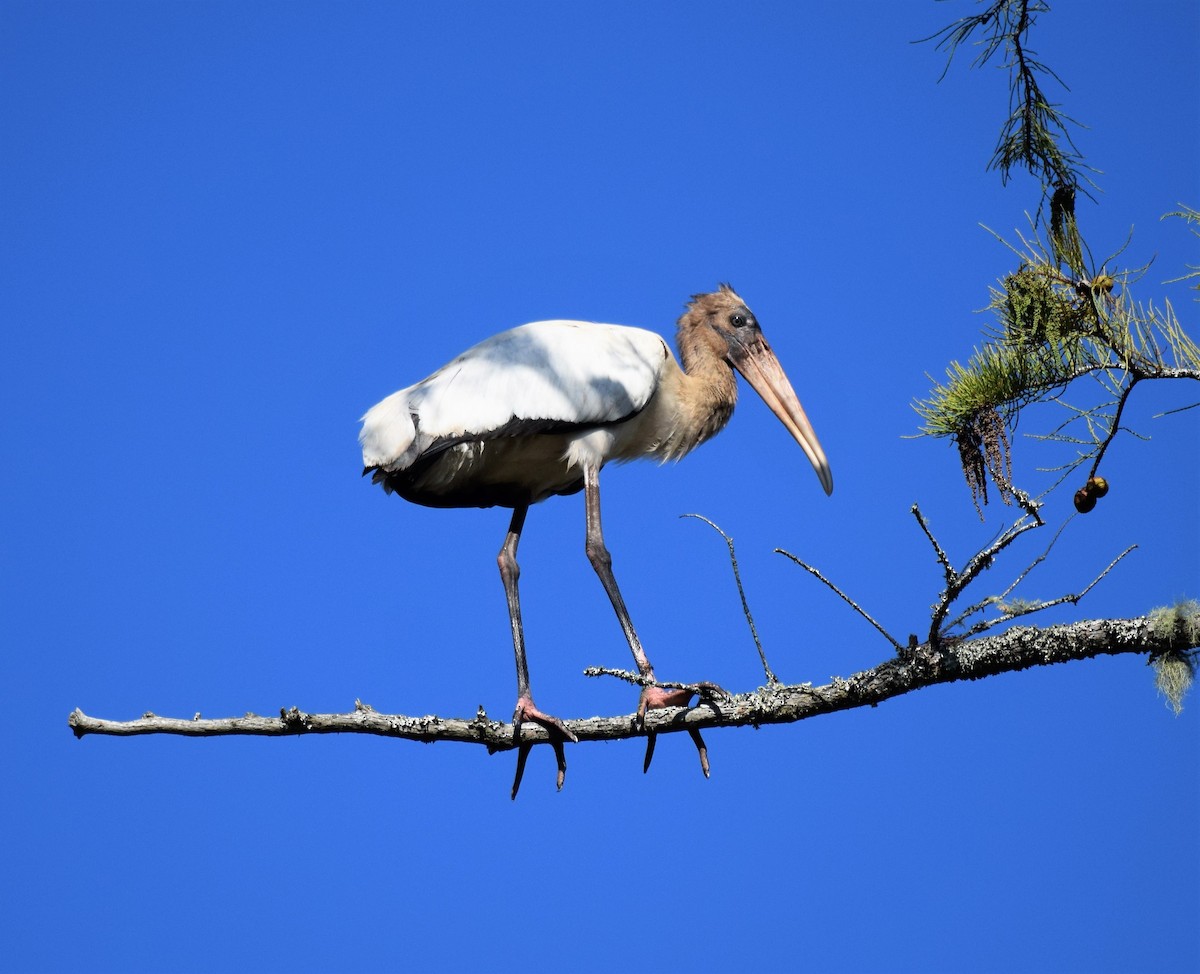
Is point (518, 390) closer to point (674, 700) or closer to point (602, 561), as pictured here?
point (602, 561)


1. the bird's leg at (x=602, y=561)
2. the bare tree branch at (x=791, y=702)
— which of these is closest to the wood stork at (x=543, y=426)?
the bird's leg at (x=602, y=561)

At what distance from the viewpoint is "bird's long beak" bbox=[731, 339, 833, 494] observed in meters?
7.67

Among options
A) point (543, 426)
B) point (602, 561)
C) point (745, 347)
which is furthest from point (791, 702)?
point (745, 347)

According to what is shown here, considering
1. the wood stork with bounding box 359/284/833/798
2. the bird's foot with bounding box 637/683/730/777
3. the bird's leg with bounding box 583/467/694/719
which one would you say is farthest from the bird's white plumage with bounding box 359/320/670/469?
the bird's foot with bounding box 637/683/730/777

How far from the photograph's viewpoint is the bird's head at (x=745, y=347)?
7750mm

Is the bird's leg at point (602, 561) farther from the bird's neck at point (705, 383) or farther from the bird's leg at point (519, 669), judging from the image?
the bird's neck at point (705, 383)

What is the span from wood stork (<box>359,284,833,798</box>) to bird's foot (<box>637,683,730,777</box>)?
0.01 metres

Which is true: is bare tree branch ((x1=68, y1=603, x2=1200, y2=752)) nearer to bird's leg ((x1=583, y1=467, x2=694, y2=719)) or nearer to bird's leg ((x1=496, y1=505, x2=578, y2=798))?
bird's leg ((x1=496, y1=505, x2=578, y2=798))

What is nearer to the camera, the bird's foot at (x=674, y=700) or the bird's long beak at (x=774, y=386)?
the bird's foot at (x=674, y=700)

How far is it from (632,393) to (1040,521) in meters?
3.15

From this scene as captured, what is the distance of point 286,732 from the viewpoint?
5363mm

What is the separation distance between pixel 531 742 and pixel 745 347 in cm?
299

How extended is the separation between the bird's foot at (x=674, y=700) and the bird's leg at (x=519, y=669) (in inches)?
12.4

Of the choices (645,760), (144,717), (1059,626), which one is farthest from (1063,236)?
(144,717)
